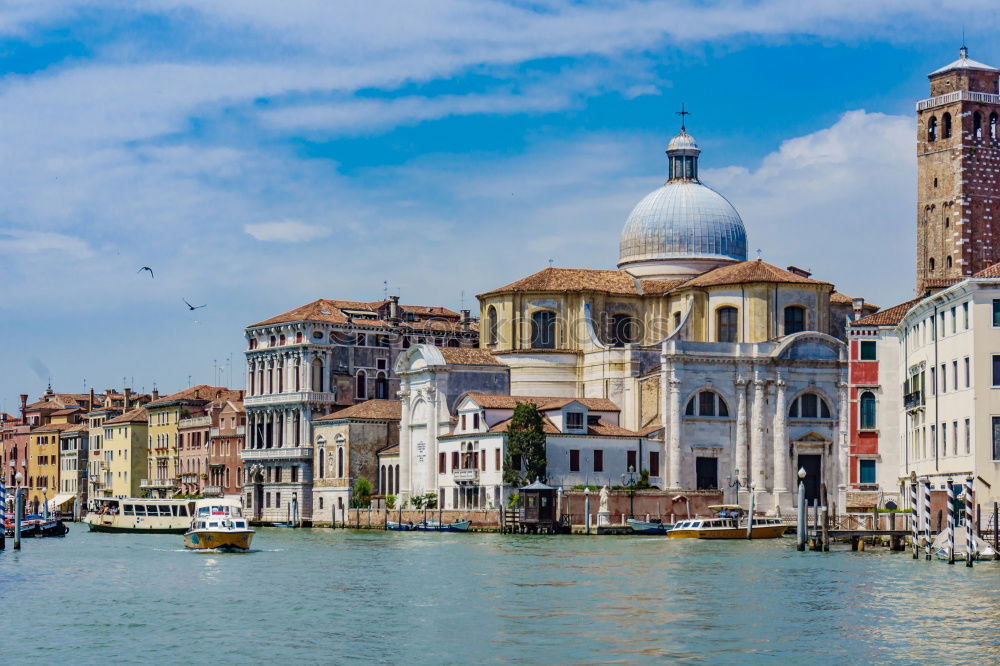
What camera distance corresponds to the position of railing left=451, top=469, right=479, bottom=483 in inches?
2522

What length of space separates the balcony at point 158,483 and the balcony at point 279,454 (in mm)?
11013

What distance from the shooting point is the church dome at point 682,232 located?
73850 mm

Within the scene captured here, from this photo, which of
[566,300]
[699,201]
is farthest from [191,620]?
[699,201]

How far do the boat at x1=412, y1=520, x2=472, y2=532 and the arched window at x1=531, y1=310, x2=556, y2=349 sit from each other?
1096cm

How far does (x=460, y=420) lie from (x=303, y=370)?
1468 centimetres

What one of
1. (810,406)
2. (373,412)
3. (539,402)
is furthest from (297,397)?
(810,406)

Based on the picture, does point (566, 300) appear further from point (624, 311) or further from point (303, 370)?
point (303, 370)

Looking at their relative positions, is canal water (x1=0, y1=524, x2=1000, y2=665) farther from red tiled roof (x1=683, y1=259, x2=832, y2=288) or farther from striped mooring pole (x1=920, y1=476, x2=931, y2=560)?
red tiled roof (x1=683, y1=259, x2=832, y2=288)

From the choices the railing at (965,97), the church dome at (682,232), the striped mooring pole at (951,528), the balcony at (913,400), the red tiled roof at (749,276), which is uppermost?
the railing at (965,97)

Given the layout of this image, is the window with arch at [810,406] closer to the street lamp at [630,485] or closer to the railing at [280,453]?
the street lamp at [630,485]

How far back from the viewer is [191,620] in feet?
90.8

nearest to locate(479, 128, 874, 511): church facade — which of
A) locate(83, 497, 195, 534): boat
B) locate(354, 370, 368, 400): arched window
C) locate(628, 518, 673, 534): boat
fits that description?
locate(628, 518, 673, 534): boat

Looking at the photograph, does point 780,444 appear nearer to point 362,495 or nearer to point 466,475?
point 466,475

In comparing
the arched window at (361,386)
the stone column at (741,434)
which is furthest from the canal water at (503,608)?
the arched window at (361,386)
